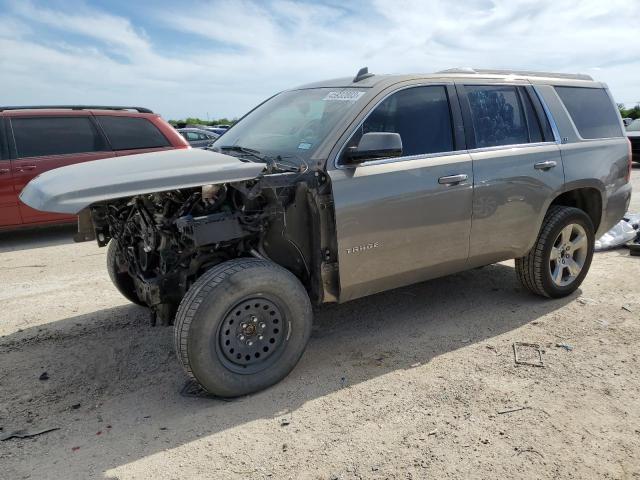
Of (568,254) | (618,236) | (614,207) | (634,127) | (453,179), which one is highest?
(453,179)

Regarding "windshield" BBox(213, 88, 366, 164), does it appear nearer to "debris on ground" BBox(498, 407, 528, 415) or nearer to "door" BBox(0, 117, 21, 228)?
"debris on ground" BBox(498, 407, 528, 415)

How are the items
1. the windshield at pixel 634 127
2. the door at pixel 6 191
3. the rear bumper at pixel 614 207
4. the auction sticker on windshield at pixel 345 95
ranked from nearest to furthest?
the auction sticker on windshield at pixel 345 95, the rear bumper at pixel 614 207, the door at pixel 6 191, the windshield at pixel 634 127

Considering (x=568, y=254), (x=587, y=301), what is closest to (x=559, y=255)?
(x=568, y=254)

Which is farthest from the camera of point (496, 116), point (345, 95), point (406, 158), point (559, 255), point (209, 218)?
point (559, 255)

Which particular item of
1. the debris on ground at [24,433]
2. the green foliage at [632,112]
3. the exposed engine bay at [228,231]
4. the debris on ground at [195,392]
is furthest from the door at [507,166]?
the green foliage at [632,112]

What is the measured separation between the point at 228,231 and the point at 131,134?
18.2 feet

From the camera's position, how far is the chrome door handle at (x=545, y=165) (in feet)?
13.8

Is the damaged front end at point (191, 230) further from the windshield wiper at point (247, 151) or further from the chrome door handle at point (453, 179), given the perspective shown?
the chrome door handle at point (453, 179)

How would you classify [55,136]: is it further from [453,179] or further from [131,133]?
[453,179]

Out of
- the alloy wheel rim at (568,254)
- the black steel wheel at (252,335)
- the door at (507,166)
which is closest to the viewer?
the black steel wheel at (252,335)

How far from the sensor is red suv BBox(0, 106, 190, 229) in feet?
23.4

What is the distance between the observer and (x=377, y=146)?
329cm

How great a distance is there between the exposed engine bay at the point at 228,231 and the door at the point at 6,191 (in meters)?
4.48

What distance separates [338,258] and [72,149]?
225 inches
